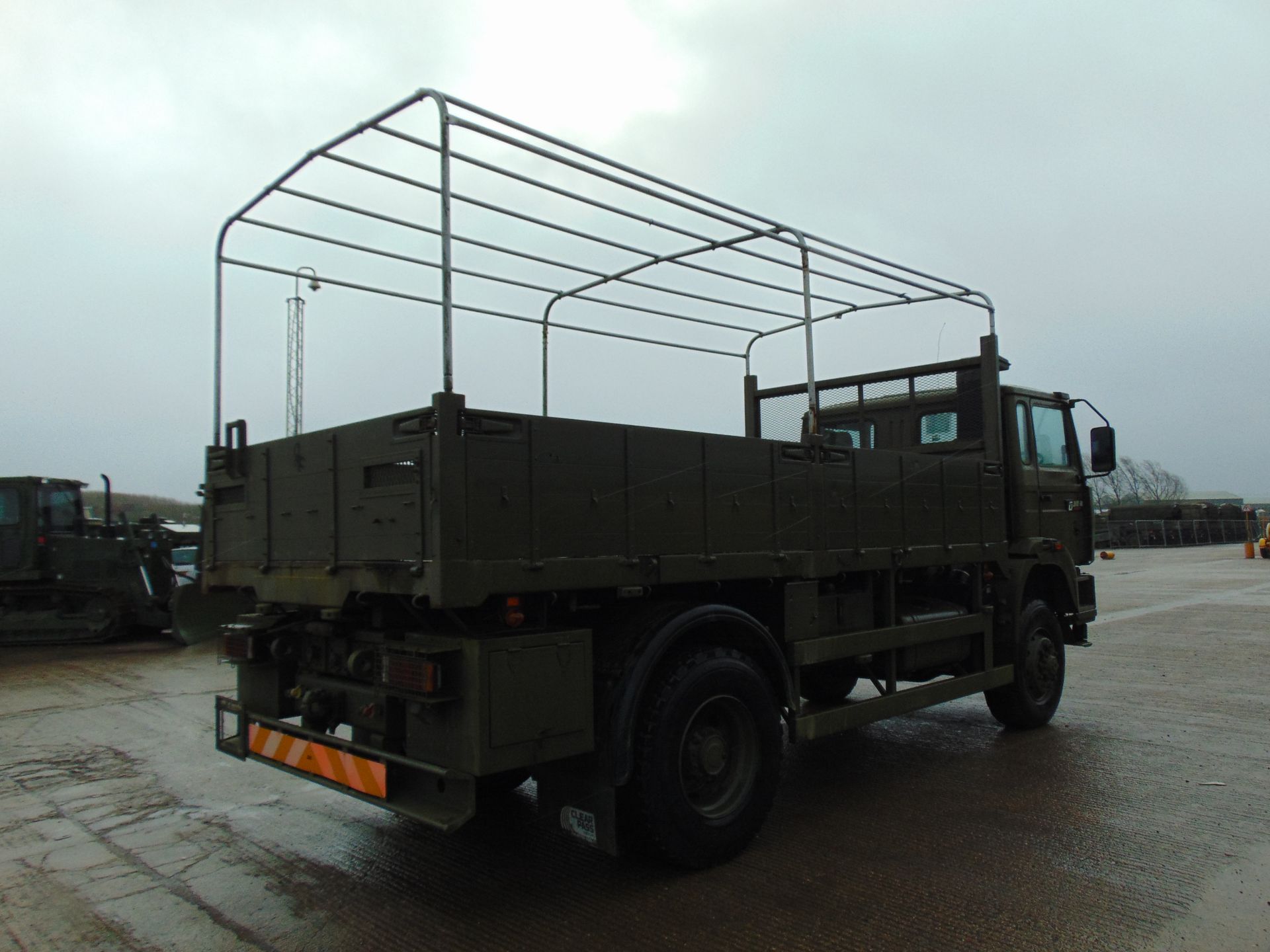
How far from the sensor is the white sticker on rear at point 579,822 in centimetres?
400

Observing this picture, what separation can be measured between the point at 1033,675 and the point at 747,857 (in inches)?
142

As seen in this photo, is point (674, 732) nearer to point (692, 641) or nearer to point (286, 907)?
point (692, 641)

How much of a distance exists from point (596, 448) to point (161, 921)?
2.66 m

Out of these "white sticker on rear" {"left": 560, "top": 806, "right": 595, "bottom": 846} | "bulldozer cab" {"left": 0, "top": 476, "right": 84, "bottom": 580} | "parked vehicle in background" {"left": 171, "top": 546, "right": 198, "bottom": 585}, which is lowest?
"white sticker on rear" {"left": 560, "top": 806, "right": 595, "bottom": 846}

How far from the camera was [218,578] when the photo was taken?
496 cm

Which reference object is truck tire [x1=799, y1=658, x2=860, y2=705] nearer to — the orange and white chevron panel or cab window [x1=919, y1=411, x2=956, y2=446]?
cab window [x1=919, y1=411, x2=956, y2=446]

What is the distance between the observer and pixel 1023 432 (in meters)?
7.22

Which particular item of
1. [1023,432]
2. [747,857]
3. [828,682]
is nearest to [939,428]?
[1023,432]

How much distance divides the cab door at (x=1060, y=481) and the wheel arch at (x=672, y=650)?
3.58 metres

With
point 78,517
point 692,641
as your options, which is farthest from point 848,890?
point 78,517

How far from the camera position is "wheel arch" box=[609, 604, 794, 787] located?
Result: 395 centimetres

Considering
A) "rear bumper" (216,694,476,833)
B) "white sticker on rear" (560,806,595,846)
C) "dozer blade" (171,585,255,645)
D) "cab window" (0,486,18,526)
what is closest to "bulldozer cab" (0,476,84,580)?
"cab window" (0,486,18,526)

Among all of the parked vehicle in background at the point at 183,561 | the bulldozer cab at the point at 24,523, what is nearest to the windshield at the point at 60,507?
the bulldozer cab at the point at 24,523

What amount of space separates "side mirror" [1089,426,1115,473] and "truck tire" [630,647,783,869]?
418cm
